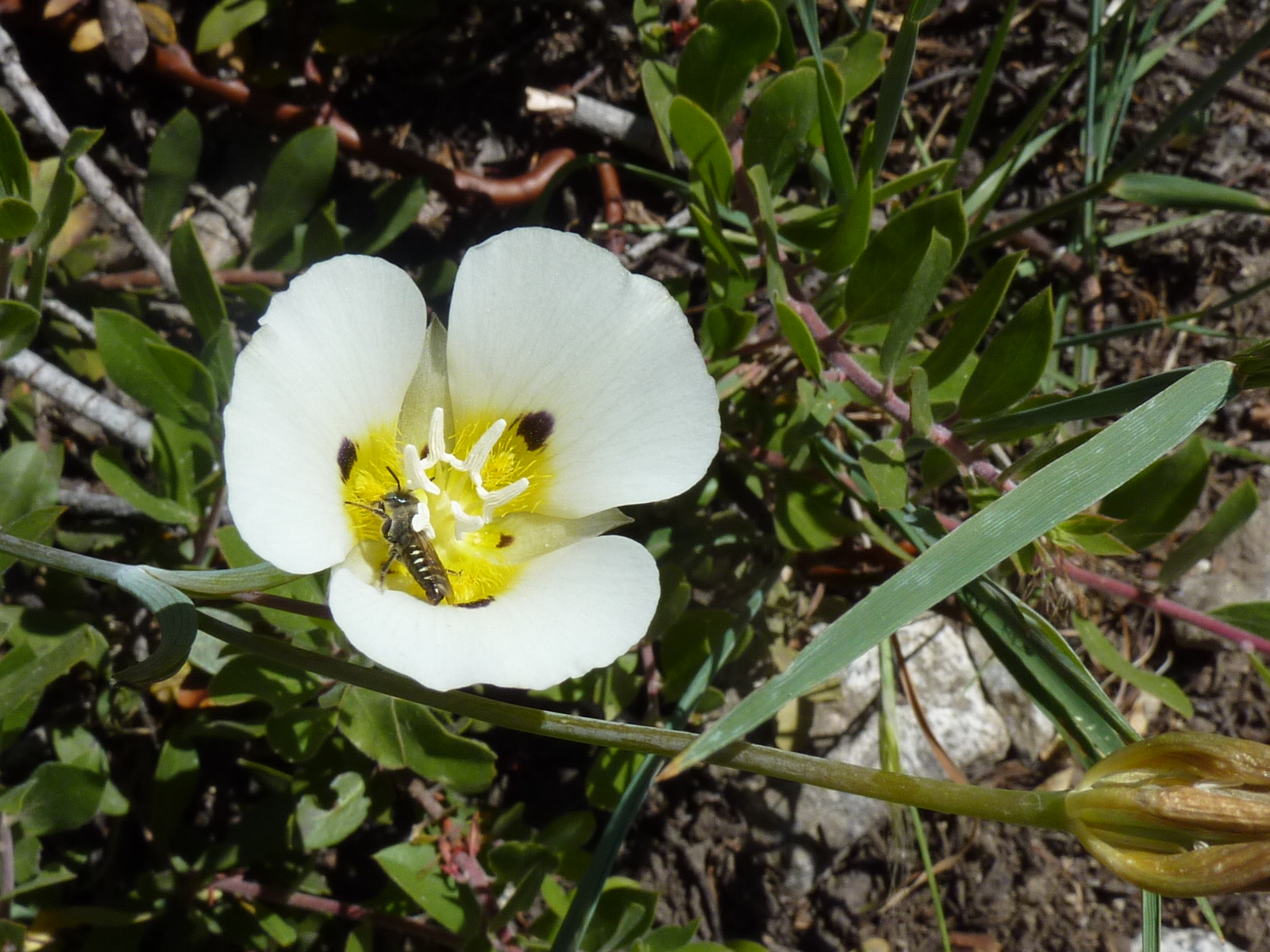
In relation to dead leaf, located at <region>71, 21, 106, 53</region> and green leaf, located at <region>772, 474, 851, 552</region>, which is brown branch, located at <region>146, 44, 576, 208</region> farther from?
green leaf, located at <region>772, 474, 851, 552</region>

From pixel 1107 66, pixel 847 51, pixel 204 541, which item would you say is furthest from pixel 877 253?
pixel 1107 66

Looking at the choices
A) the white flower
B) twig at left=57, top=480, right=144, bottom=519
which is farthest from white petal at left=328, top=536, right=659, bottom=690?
twig at left=57, top=480, right=144, bottom=519

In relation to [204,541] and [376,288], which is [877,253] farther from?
[204,541]

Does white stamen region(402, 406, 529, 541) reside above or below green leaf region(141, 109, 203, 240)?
below

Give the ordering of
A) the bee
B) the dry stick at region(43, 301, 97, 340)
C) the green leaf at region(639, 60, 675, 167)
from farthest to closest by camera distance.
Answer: the dry stick at region(43, 301, 97, 340) < the green leaf at region(639, 60, 675, 167) < the bee

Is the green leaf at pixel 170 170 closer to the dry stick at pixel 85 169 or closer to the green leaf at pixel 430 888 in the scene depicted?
the dry stick at pixel 85 169
